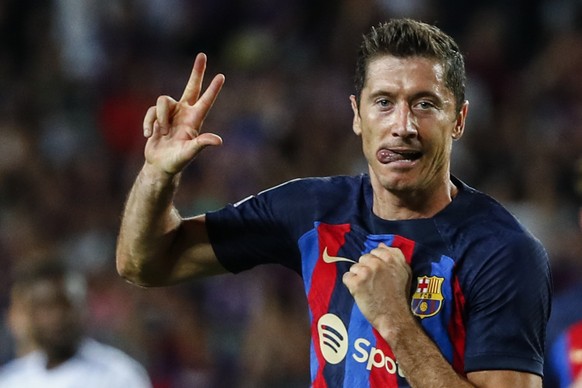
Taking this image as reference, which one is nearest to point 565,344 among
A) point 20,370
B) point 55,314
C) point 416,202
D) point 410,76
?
point 416,202

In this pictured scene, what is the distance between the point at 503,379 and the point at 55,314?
339 centimetres

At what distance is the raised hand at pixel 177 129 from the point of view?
4.20m

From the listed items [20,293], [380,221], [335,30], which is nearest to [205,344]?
[20,293]

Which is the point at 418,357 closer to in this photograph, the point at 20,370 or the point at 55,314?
the point at 55,314

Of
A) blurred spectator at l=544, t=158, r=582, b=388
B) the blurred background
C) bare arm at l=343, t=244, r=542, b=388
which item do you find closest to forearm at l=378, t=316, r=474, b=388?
bare arm at l=343, t=244, r=542, b=388

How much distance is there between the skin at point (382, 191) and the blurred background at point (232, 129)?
383 centimetres

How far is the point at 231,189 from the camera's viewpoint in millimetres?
9336

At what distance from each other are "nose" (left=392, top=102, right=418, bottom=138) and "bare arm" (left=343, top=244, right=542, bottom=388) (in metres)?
0.36

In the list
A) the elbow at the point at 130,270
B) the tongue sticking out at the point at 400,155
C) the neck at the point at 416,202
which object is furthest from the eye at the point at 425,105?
the elbow at the point at 130,270

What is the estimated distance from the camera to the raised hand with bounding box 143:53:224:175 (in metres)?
4.20

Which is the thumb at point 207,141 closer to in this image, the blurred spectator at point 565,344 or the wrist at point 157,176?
the wrist at point 157,176

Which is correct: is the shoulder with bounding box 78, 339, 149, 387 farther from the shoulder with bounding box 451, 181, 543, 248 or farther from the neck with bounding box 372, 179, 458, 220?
the shoulder with bounding box 451, 181, 543, 248

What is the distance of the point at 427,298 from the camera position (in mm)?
3877

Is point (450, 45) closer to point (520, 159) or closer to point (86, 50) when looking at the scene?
point (520, 159)
